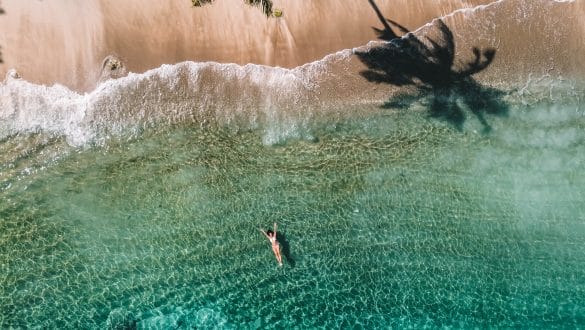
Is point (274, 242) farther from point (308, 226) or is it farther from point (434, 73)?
point (434, 73)

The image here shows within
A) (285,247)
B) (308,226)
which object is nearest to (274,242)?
(285,247)

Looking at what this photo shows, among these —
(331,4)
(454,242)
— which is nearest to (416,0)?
(331,4)

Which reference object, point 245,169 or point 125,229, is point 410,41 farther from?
point 125,229

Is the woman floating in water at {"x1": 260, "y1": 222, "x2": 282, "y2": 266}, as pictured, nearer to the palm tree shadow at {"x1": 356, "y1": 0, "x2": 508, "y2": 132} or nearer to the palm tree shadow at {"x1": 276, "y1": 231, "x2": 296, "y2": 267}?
the palm tree shadow at {"x1": 276, "y1": 231, "x2": 296, "y2": 267}

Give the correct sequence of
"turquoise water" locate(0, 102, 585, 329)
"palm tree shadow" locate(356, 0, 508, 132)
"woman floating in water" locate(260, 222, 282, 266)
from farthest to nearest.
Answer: "palm tree shadow" locate(356, 0, 508, 132) < "woman floating in water" locate(260, 222, 282, 266) < "turquoise water" locate(0, 102, 585, 329)

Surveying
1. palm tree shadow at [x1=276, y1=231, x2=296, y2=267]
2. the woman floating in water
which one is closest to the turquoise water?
palm tree shadow at [x1=276, y1=231, x2=296, y2=267]
